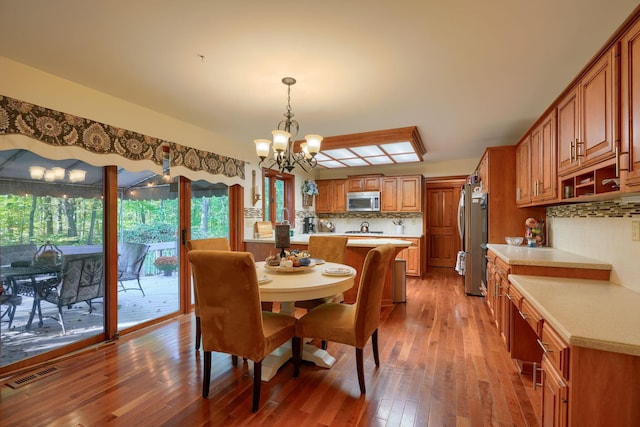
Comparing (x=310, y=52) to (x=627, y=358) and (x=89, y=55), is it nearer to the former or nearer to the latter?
(x=89, y=55)

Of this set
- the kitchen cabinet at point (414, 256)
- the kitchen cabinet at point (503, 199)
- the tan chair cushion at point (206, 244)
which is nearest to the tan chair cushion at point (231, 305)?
the tan chair cushion at point (206, 244)

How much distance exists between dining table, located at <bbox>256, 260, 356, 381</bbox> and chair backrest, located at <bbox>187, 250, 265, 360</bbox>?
194 mm

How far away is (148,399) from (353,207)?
492 cm

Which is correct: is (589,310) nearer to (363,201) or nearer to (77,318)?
(77,318)

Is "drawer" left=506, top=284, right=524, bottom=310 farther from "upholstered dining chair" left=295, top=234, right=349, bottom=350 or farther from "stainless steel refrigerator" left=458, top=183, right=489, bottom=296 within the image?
"stainless steel refrigerator" left=458, top=183, right=489, bottom=296

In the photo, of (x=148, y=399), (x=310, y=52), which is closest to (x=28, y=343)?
(x=148, y=399)

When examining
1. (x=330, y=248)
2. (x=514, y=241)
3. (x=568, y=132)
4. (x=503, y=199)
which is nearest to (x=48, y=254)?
(x=330, y=248)

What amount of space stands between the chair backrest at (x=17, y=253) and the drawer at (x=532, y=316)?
3.61 metres

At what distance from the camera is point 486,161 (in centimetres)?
384

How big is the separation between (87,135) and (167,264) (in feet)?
5.37

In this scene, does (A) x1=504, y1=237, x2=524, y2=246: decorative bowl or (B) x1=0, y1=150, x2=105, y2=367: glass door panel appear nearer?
(B) x1=0, y1=150, x2=105, y2=367: glass door panel

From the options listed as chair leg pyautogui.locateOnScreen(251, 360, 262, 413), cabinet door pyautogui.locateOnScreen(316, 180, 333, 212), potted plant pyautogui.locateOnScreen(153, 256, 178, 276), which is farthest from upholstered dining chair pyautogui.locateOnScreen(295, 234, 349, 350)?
cabinet door pyautogui.locateOnScreen(316, 180, 333, 212)

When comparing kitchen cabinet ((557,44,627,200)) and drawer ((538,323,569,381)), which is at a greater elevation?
kitchen cabinet ((557,44,627,200))

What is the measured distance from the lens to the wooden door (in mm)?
6691
